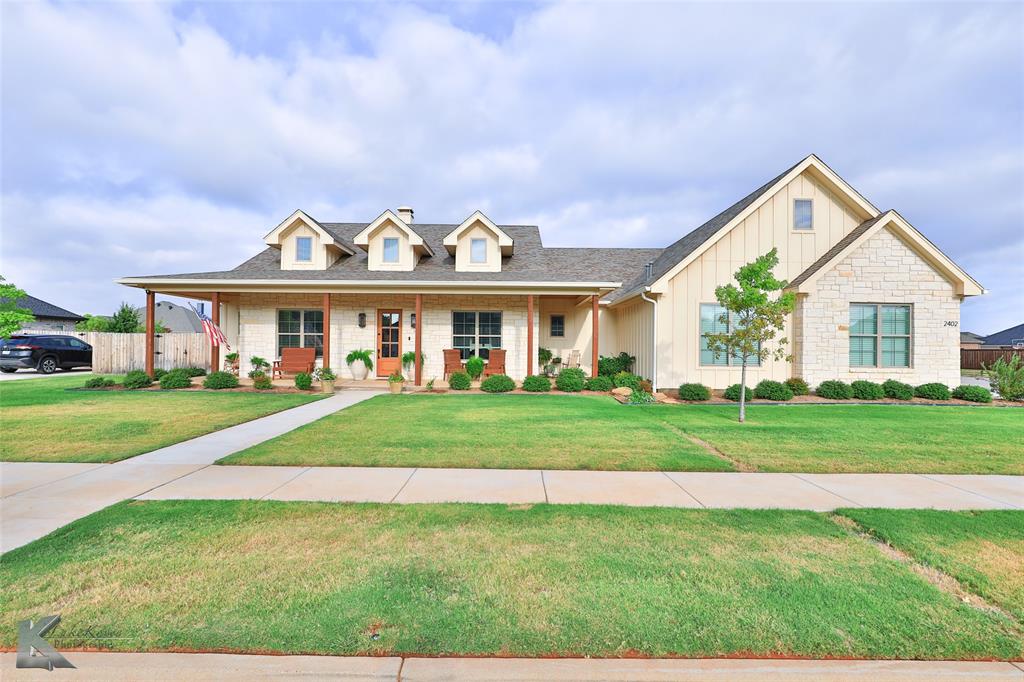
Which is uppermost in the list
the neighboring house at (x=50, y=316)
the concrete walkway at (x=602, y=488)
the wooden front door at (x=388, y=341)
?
the neighboring house at (x=50, y=316)

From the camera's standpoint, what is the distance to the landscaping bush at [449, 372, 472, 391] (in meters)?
13.9

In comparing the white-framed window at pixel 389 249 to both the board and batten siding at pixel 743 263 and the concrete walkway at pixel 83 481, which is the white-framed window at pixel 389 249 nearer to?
the board and batten siding at pixel 743 263

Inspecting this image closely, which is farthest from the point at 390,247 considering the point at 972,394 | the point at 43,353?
the point at 972,394

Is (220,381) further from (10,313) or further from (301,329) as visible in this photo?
(10,313)

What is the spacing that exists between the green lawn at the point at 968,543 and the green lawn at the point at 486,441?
200 centimetres

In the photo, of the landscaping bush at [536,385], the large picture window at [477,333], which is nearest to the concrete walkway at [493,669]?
the landscaping bush at [536,385]

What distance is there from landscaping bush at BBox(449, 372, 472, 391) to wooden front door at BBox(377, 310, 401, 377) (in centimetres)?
304

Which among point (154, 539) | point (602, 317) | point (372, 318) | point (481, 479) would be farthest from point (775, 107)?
point (154, 539)

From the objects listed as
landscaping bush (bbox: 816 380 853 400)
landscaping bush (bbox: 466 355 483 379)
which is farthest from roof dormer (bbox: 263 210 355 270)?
landscaping bush (bbox: 816 380 853 400)

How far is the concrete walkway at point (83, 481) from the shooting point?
156 inches

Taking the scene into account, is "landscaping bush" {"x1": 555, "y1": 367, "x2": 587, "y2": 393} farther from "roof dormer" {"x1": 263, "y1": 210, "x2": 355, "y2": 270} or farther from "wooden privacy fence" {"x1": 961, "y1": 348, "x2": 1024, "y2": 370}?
"wooden privacy fence" {"x1": 961, "y1": 348, "x2": 1024, "y2": 370}

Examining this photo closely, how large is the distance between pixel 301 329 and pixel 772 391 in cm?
1545

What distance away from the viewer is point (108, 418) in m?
8.94

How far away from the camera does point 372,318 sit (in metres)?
16.0
